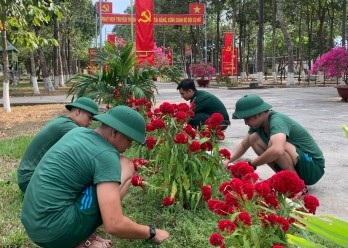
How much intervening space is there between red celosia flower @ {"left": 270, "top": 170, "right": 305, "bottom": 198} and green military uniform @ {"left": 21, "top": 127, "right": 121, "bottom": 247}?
879mm

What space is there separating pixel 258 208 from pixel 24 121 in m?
10.2

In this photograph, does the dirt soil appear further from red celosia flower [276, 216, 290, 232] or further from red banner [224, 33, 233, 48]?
red banner [224, 33, 233, 48]

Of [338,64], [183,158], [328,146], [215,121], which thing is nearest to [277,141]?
[215,121]

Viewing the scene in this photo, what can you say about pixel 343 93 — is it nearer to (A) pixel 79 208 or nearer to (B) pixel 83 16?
(A) pixel 79 208

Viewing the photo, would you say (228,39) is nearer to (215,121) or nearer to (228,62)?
(228,62)

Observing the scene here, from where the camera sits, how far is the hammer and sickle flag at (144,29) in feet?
42.0

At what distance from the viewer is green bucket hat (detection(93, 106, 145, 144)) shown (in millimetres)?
2512

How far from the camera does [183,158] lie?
11.6 ft

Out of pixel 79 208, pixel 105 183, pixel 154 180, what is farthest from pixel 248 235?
pixel 154 180

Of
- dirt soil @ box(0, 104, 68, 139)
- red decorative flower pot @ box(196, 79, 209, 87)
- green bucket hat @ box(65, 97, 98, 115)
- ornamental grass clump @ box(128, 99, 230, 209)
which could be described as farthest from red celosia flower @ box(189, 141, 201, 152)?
red decorative flower pot @ box(196, 79, 209, 87)

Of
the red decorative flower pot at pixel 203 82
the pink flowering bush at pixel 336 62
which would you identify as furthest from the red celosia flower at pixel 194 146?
the red decorative flower pot at pixel 203 82

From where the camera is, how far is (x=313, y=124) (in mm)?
9852

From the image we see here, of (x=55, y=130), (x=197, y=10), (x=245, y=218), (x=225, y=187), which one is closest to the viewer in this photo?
(x=245, y=218)

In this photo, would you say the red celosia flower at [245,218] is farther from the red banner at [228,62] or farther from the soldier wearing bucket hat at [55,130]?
the red banner at [228,62]
